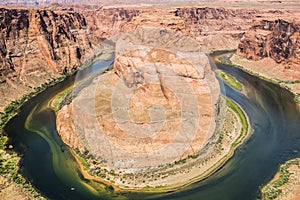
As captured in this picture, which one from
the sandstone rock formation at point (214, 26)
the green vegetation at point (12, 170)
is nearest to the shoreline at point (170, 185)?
the green vegetation at point (12, 170)

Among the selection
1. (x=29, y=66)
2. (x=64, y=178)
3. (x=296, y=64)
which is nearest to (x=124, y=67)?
(x=64, y=178)

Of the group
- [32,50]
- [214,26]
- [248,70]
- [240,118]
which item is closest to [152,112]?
[240,118]

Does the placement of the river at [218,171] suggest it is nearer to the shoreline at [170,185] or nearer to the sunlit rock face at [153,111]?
the shoreline at [170,185]

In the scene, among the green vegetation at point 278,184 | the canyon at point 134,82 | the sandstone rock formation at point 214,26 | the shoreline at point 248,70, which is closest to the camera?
the green vegetation at point 278,184

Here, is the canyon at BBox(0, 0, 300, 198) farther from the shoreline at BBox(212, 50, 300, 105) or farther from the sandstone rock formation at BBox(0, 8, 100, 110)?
the shoreline at BBox(212, 50, 300, 105)

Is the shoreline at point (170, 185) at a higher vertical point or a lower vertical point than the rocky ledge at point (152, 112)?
lower

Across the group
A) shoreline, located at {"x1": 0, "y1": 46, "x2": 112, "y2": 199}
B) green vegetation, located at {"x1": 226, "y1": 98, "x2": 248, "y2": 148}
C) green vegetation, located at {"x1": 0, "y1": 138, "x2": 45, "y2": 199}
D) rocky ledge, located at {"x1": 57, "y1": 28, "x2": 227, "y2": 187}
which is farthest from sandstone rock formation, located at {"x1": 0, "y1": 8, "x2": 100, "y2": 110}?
green vegetation, located at {"x1": 226, "y1": 98, "x2": 248, "y2": 148}
